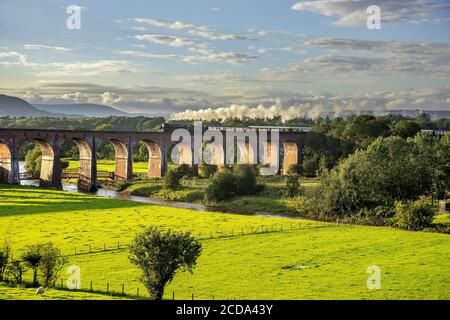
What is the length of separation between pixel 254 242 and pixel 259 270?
10258 mm

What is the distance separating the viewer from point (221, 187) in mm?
79875

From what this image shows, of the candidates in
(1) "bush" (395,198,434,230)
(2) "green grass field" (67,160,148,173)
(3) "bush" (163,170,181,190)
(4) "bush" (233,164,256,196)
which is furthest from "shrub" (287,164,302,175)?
(1) "bush" (395,198,434,230)

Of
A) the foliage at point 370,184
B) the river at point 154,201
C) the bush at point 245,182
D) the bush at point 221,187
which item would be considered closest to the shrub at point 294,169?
the bush at point 245,182

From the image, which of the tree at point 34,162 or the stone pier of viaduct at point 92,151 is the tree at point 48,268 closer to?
the stone pier of viaduct at point 92,151

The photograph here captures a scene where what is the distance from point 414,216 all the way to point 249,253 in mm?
22701

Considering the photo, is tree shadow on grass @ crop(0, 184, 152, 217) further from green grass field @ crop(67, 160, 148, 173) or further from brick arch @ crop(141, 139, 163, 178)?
green grass field @ crop(67, 160, 148, 173)

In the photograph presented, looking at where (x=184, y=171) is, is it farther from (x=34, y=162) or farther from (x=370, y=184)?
(x=370, y=184)

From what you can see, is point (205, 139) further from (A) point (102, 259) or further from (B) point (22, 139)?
(A) point (102, 259)

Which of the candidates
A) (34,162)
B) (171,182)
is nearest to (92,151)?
(171,182)

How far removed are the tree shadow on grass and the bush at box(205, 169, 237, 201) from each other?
10.1 metres

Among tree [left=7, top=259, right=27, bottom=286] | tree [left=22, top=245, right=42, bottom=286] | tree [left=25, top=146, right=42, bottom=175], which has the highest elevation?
tree [left=25, top=146, right=42, bottom=175]

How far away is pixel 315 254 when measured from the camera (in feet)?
142

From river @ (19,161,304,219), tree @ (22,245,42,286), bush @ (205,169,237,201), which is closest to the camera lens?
tree @ (22,245,42,286)

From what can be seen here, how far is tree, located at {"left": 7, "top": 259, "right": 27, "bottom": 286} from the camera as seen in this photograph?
3370cm
